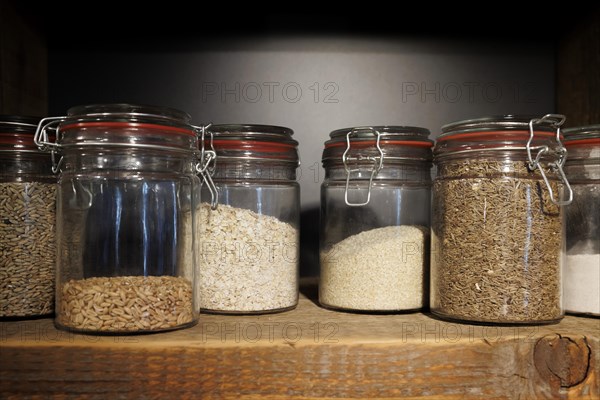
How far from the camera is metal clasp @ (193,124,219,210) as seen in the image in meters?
0.86

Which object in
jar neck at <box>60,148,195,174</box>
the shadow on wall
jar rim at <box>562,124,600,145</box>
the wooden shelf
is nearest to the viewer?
the wooden shelf

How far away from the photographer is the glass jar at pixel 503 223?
79cm

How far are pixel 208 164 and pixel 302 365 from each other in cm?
35

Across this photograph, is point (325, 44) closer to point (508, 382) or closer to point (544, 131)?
point (544, 131)

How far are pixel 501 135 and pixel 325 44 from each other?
52 cm

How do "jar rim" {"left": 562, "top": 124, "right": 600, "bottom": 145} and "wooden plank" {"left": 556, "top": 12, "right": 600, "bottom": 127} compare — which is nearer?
"jar rim" {"left": 562, "top": 124, "right": 600, "bottom": 145}

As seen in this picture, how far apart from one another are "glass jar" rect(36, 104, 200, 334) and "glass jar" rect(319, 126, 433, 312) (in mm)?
238

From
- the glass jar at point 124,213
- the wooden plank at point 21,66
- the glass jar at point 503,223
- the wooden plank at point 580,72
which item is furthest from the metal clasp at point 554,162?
the wooden plank at point 21,66

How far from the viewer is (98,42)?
1.20 m

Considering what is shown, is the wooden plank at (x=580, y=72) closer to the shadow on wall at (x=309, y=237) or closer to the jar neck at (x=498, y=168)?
the jar neck at (x=498, y=168)

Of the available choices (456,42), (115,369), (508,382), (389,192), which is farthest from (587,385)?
(456,42)

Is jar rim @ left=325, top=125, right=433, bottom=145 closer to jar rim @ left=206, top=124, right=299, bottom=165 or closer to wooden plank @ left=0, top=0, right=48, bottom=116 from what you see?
jar rim @ left=206, top=124, right=299, bottom=165

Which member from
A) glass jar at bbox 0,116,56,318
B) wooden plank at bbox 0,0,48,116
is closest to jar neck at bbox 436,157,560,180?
glass jar at bbox 0,116,56,318

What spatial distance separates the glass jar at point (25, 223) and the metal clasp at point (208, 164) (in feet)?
0.69
